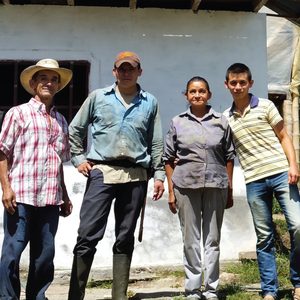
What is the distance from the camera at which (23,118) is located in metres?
2.99

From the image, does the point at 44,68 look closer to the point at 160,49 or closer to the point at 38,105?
the point at 38,105

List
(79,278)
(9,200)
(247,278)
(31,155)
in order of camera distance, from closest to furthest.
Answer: (9,200), (31,155), (79,278), (247,278)

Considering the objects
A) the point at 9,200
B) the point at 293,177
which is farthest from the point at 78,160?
the point at 293,177

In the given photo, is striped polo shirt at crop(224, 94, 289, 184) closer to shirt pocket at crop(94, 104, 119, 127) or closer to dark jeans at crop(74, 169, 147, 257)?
dark jeans at crop(74, 169, 147, 257)

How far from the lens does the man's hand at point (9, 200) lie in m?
2.84

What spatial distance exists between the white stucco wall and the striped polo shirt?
6.24 feet

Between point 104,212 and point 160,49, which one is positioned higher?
point 160,49

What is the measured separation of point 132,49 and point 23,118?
106 inches

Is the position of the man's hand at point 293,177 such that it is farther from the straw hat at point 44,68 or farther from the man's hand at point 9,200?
the man's hand at point 9,200

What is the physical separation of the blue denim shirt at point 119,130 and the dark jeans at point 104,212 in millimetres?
191

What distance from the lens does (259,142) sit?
11.0 ft

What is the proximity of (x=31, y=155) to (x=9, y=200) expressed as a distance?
0.36m

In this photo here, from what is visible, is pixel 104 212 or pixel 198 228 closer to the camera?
pixel 104 212

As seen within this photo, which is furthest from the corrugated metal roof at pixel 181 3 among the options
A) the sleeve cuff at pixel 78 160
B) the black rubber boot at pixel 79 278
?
the black rubber boot at pixel 79 278
